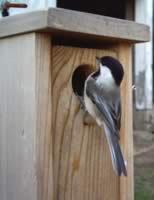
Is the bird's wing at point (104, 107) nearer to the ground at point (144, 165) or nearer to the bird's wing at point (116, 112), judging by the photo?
the bird's wing at point (116, 112)

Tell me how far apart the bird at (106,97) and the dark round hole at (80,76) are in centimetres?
9

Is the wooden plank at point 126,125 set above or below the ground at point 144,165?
above

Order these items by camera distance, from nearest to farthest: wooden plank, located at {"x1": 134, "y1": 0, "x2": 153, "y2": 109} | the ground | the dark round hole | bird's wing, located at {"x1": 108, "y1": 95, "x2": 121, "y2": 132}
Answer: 1. bird's wing, located at {"x1": 108, "y1": 95, "x2": 121, "y2": 132}
2. the dark round hole
3. the ground
4. wooden plank, located at {"x1": 134, "y1": 0, "x2": 153, "y2": 109}

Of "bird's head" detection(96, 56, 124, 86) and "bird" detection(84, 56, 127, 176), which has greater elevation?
"bird's head" detection(96, 56, 124, 86)

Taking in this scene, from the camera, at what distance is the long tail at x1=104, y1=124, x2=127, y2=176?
1586 millimetres

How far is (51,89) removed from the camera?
170cm

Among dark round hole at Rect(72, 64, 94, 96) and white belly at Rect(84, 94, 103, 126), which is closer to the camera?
white belly at Rect(84, 94, 103, 126)

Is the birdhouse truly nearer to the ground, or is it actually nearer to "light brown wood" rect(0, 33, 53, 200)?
"light brown wood" rect(0, 33, 53, 200)

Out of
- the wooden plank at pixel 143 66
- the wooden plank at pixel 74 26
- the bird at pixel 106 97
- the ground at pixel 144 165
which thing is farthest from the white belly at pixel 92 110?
the wooden plank at pixel 143 66

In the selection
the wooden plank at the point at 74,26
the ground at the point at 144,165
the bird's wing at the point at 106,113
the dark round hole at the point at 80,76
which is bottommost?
the ground at the point at 144,165

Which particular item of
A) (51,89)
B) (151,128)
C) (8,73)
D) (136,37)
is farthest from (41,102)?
(151,128)

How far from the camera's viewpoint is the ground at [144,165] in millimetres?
3297

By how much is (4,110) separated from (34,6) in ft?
3.46

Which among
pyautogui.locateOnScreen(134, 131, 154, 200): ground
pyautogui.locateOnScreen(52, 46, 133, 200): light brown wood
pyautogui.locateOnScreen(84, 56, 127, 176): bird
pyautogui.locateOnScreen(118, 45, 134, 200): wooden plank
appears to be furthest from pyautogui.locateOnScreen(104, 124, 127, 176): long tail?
pyautogui.locateOnScreen(134, 131, 154, 200): ground
